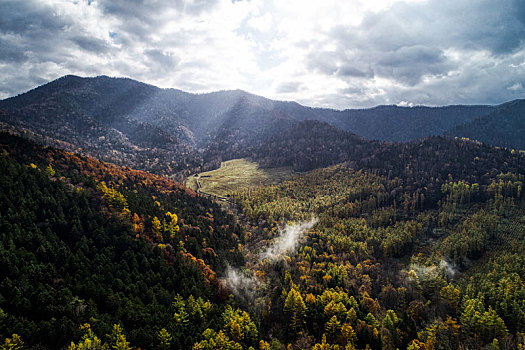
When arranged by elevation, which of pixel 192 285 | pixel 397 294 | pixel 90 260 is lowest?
Answer: pixel 397 294

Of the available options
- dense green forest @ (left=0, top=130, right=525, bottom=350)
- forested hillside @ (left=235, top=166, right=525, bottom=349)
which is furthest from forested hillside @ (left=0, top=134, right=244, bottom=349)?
forested hillside @ (left=235, top=166, right=525, bottom=349)

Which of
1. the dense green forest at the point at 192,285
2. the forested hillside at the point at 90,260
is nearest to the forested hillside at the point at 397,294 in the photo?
the dense green forest at the point at 192,285

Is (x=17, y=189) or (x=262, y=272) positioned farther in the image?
(x=262, y=272)

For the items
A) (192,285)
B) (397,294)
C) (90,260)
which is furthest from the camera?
(397,294)

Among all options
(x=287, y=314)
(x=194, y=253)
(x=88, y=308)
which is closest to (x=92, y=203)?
(x=194, y=253)

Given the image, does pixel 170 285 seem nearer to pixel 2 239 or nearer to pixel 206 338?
pixel 206 338

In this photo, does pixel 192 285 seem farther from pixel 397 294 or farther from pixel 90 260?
pixel 397 294

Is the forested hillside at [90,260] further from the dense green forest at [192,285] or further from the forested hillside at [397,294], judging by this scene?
the forested hillside at [397,294]

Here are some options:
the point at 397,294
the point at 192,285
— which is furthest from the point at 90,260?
the point at 397,294

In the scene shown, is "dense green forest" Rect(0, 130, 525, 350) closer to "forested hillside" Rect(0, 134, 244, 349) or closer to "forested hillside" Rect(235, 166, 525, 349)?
"forested hillside" Rect(0, 134, 244, 349)

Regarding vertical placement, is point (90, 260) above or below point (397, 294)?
above

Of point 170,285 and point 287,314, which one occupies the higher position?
point 170,285
